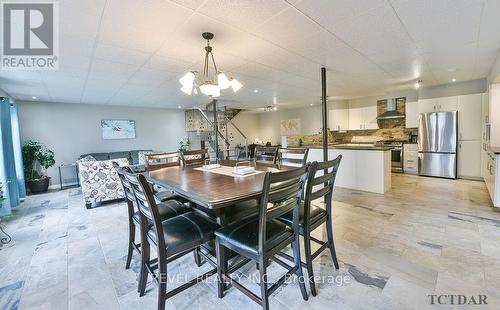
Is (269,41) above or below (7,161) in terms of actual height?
above

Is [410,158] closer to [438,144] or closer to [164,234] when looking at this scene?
[438,144]

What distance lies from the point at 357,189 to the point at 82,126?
295 inches

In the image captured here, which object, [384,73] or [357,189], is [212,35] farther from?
[357,189]

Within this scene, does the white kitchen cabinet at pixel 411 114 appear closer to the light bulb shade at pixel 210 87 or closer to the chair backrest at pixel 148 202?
the light bulb shade at pixel 210 87

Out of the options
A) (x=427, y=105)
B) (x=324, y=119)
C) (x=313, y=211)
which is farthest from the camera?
(x=427, y=105)

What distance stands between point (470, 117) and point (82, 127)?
32.6 ft

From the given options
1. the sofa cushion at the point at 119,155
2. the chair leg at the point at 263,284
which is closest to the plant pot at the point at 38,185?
the sofa cushion at the point at 119,155

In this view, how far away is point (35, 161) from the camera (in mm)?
5512

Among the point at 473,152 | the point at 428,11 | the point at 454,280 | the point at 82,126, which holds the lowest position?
the point at 454,280

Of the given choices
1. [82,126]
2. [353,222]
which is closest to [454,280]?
[353,222]

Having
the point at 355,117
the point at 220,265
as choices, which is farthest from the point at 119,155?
the point at 355,117

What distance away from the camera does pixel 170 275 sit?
1964 mm

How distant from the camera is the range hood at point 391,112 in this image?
607 cm

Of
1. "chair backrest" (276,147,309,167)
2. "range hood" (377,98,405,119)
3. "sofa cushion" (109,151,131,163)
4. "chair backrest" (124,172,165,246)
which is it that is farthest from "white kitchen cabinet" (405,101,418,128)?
"sofa cushion" (109,151,131,163)
